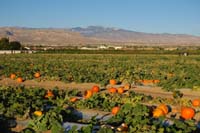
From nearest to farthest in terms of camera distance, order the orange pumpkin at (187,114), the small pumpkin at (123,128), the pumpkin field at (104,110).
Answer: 1. the small pumpkin at (123,128)
2. the pumpkin field at (104,110)
3. the orange pumpkin at (187,114)

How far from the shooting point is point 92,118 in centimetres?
959

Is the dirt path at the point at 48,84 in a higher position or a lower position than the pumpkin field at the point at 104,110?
lower

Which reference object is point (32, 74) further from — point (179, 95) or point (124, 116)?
→ point (124, 116)

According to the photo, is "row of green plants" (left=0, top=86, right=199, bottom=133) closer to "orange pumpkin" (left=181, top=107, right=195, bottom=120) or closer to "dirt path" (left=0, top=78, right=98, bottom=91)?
"orange pumpkin" (left=181, top=107, right=195, bottom=120)

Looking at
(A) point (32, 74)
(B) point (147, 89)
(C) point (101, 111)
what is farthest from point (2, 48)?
(C) point (101, 111)

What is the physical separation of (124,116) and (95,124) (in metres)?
0.69

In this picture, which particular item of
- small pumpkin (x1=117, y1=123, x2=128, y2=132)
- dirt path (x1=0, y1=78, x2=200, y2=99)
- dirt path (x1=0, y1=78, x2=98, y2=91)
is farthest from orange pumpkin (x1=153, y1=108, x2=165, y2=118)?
dirt path (x1=0, y1=78, x2=98, y2=91)

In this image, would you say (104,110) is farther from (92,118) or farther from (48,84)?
(48,84)

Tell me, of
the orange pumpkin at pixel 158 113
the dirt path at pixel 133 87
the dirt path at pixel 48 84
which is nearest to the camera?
the orange pumpkin at pixel 158 113

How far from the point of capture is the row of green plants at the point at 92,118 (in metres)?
8.49

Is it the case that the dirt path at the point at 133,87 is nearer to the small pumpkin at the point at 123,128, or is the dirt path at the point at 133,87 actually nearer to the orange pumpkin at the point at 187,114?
the orange pumpkin at the point at 187,114

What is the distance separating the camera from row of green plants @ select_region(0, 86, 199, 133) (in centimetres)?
849

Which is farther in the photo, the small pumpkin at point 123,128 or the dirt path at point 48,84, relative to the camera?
the dirt path at point 48,84

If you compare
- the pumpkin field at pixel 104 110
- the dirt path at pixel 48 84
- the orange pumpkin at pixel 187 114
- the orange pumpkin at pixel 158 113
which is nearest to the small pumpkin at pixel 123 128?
the pumpkin field at pixel 104 110
